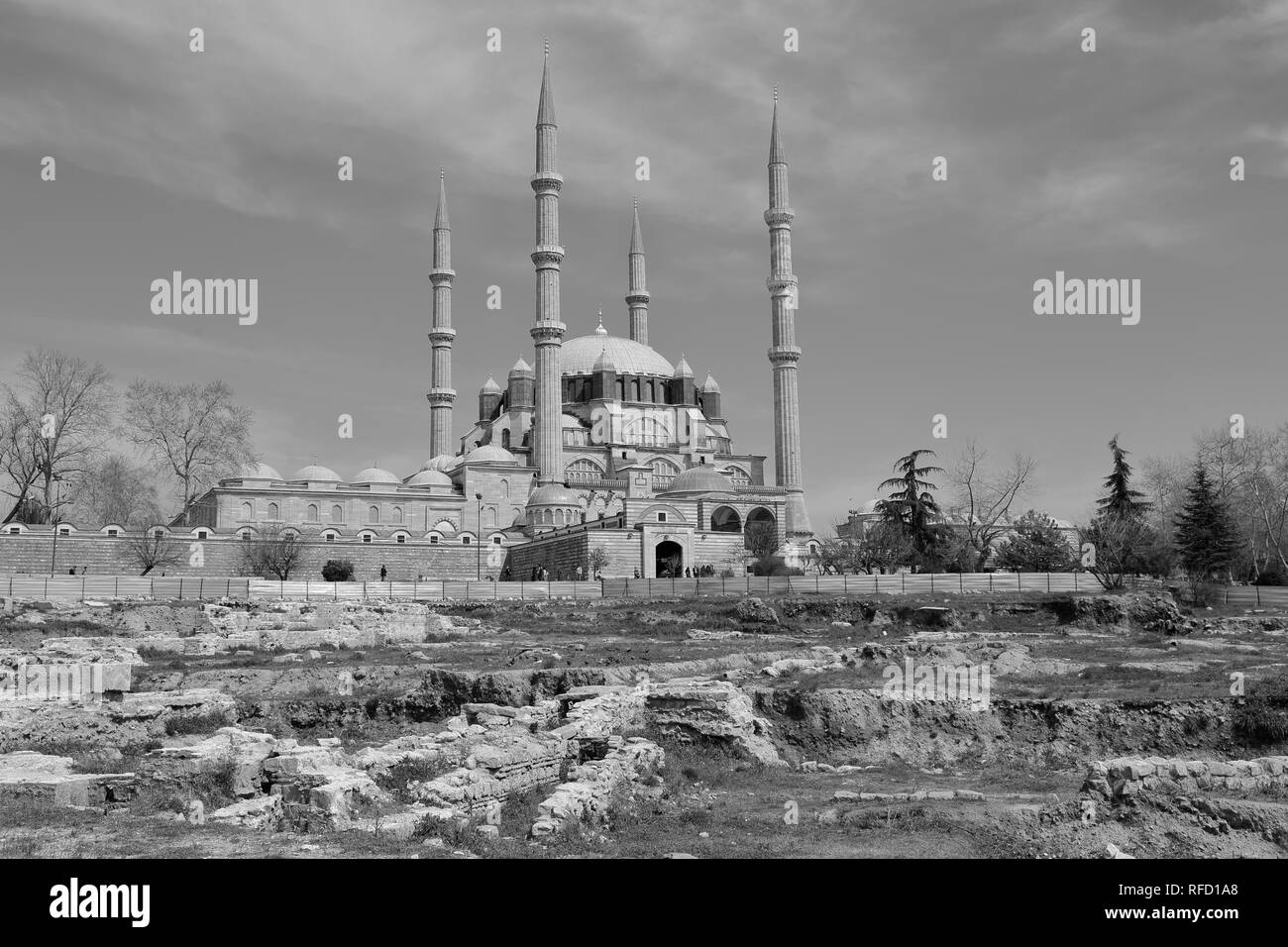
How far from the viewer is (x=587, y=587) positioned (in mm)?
37031

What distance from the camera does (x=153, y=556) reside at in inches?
1681

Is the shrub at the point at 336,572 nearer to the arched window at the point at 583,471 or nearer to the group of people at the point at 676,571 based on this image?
the group of people at the point at 676,571

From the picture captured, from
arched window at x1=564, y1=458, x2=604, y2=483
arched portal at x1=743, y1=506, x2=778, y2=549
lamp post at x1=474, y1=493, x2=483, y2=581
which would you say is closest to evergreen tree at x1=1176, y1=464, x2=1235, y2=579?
arched portal at x1=743, y1=506, x2=778, y2=549

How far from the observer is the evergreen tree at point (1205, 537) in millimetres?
36594

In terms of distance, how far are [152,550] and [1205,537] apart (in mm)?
36082

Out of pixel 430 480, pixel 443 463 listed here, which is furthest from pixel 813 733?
pixel 443 463

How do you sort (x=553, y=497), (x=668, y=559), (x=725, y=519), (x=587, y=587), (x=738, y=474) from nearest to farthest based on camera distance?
(x=587, y=587) → (x=668, y=559) → (x=553, y=497) → (x=725, y=519) → (x=738, y=474)

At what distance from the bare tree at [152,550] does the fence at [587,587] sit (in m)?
8.26

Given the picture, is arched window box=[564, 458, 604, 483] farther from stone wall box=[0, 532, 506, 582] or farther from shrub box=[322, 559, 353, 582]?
shrub box=[322, 559, 353, 582]

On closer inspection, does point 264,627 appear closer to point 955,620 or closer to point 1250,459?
point 955,620

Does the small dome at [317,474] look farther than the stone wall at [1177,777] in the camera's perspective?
Yes

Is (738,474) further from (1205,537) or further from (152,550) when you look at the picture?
(152,550)

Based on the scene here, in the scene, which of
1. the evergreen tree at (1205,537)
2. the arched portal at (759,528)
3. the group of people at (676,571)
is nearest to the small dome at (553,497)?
the group of people at (676,571)

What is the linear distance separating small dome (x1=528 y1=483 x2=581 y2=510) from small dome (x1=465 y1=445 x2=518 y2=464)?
3.83 m
